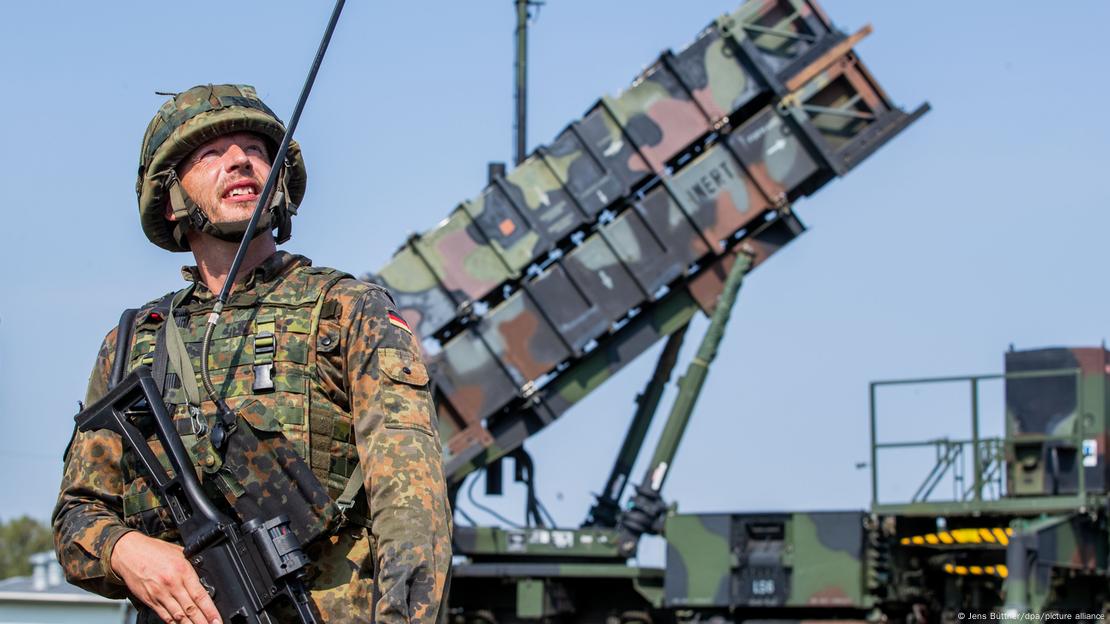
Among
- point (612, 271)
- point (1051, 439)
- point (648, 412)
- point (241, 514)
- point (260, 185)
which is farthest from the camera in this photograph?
point (648, 412)

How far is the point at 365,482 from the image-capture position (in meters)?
2.71

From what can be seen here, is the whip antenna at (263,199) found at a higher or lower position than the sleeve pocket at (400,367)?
higher

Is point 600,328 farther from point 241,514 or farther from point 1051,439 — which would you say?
point 241,514

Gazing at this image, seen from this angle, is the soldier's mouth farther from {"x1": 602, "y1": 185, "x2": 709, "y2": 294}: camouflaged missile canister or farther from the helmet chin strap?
{"x1": 602, "y1": 185, "x2": 709, "y2": 294}: camouflaged missile canister

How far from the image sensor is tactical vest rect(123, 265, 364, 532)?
2826mm

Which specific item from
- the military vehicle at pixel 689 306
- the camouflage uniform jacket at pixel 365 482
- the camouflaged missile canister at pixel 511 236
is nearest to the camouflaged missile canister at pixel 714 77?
the military vehicle at pixel 689 306

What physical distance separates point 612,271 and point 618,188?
0.62 m

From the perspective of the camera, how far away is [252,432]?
2.80 meters

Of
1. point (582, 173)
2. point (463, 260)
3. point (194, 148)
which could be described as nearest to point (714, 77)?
point (582, 173)

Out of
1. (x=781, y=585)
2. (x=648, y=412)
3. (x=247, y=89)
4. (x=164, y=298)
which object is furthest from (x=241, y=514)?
(x=648, y=412)

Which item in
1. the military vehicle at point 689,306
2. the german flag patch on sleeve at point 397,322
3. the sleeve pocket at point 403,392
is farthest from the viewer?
the military vehicle at point 689,306

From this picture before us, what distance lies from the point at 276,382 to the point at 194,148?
20.2 inches

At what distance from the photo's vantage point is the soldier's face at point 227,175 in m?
3.03

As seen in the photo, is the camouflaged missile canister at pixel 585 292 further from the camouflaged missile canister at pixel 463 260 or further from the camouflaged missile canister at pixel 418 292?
the camouflaged missile canister at pixel 418 292
